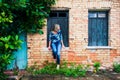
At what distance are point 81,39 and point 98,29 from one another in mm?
843

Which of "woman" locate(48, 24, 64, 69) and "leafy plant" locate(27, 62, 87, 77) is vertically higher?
"woman" locate(48, 24, 64, 69)

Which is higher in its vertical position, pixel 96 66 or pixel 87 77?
pixel 96 66

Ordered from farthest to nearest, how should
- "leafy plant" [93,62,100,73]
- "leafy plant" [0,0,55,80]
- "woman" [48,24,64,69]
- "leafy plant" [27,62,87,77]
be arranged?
"leafy plant" [93,62,100,73] < "woman" [48,24,64,69] < "leafy plant" [27,62,87,77] < "leafy plant" [0,0,55,80]

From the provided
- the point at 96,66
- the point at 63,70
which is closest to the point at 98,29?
the point at 96,66

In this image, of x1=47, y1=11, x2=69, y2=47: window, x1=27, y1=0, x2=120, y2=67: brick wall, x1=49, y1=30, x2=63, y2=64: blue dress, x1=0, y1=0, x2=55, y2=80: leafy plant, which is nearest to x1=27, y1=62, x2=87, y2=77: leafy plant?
x1=27, y1=0, x2=120, y2=67: brick wall

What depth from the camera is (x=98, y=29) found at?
12.2 m

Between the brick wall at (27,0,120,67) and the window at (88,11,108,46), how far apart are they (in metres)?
0.27

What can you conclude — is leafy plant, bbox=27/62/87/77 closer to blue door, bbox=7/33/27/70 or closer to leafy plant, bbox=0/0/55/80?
blue door, bbox=7/33/27/70

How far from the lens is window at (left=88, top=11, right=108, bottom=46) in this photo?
477 inches

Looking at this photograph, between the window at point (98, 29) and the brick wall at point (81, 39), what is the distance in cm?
27

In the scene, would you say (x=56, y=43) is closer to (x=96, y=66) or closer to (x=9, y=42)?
(x=96, y=66)

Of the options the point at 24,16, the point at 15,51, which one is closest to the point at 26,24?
the point at 24,16

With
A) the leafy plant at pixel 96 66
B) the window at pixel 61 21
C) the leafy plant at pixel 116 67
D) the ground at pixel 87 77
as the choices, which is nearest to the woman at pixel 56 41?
the window at pixel 61 21

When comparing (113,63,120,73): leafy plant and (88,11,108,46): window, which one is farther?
(88,11,108,46): window
